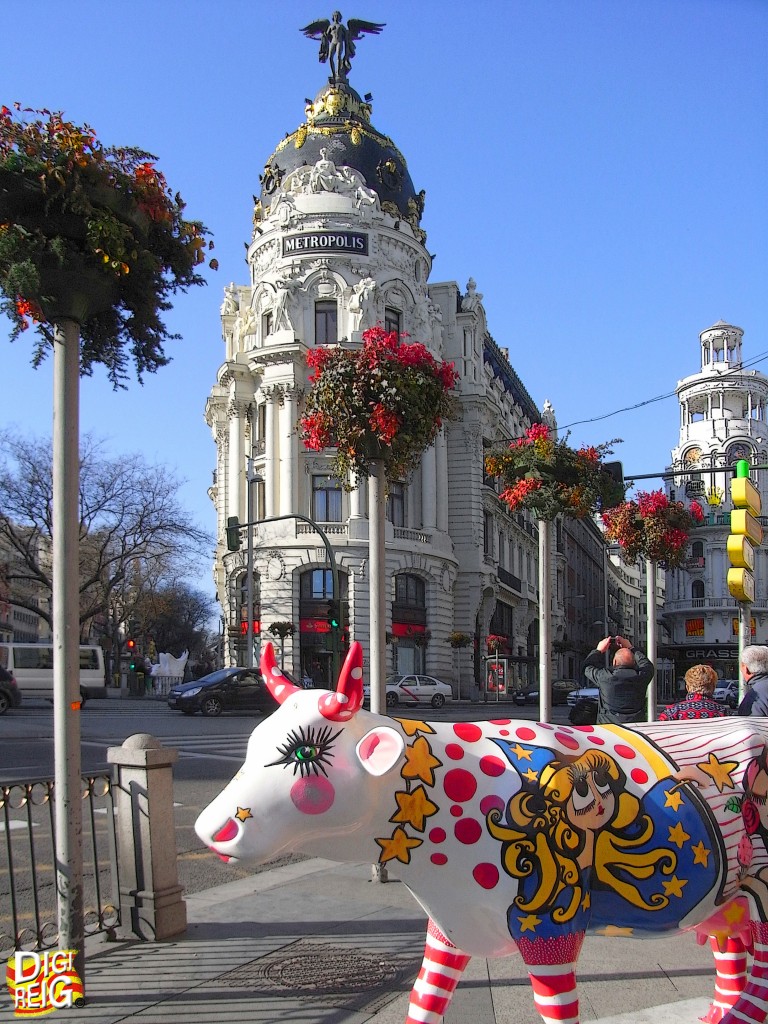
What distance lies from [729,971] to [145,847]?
3.64m

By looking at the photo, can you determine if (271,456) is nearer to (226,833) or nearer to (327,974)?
(327,974)

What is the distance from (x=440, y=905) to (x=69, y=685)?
2.49m

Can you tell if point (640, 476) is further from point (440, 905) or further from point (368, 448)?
point (440, 905)

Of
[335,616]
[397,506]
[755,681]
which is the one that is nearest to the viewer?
[755,681]

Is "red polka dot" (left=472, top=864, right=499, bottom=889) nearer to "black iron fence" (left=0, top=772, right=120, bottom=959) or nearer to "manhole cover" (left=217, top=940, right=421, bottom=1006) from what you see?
"manhole cover" (left=217, top=940, right=421, bottom=1006)

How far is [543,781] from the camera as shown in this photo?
376 centimetres

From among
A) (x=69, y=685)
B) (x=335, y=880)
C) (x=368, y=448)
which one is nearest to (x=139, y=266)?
(x=69, y=685)

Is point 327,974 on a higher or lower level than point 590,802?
lower

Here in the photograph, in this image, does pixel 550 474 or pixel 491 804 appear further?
pixel 550 474

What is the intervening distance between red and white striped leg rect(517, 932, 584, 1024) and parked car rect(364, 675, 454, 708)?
109ft

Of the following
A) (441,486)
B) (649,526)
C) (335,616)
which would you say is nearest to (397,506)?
(441,486)

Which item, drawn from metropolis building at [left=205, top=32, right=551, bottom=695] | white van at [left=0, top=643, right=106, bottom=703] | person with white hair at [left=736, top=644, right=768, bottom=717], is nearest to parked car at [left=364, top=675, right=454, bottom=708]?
metropolis building at [left=205, top=32, right=551, bottom=695]

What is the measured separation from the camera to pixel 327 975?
5.61 metres

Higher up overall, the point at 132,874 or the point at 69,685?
the point at 69,685
